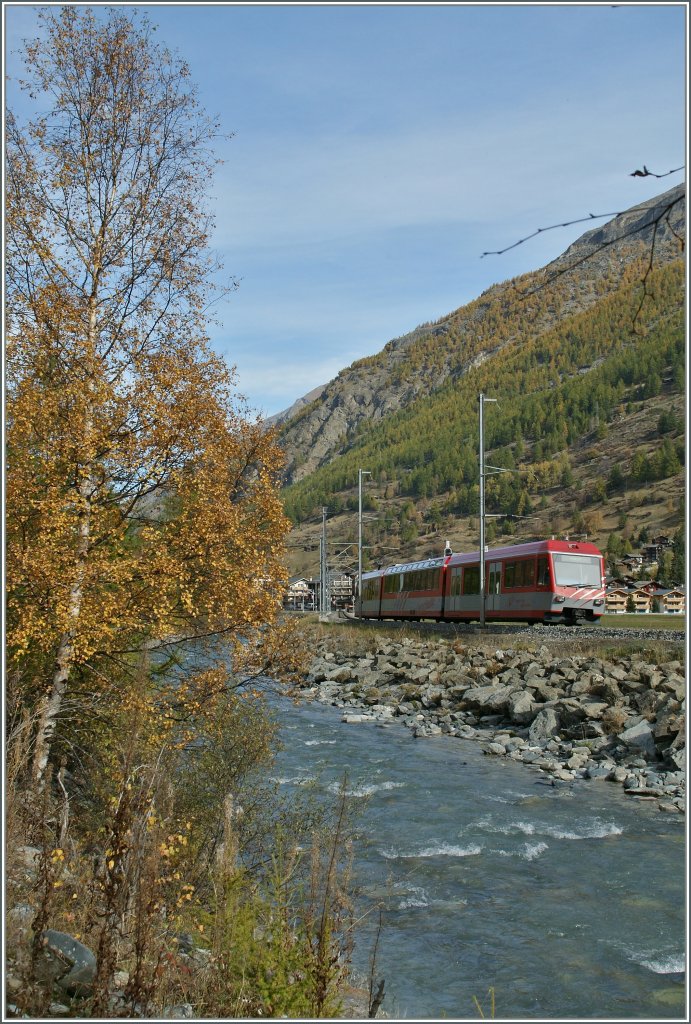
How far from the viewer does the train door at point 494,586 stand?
104ft

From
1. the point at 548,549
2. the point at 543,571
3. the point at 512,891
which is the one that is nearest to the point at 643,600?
the point at 543,571

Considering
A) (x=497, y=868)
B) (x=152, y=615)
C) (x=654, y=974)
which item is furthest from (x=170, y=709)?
(x=654, y=974)

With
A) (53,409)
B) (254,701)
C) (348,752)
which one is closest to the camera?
(53,409)

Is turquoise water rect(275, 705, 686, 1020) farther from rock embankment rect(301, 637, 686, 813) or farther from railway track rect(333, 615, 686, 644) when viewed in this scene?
railway track rect(333, 615, 686, 644)

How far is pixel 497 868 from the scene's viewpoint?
11.1m

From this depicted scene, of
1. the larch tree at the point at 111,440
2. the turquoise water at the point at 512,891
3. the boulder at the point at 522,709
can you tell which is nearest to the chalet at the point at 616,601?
the boulder at the point at 522,709

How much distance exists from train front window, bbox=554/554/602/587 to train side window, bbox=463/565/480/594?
208 inches

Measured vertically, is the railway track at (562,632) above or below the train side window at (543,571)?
below

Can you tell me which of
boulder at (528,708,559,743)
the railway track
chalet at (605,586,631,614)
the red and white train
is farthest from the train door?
boulder at (528,708,559,743)

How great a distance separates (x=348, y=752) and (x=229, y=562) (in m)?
9.25

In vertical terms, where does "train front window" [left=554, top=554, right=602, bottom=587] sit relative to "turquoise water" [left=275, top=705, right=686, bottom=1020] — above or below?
above

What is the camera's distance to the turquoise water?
7.64 meters

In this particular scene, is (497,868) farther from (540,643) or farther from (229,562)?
(540,643)

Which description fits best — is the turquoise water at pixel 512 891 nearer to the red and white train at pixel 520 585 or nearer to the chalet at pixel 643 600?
the red and white train at pixel 520 585
